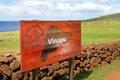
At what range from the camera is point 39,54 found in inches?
342

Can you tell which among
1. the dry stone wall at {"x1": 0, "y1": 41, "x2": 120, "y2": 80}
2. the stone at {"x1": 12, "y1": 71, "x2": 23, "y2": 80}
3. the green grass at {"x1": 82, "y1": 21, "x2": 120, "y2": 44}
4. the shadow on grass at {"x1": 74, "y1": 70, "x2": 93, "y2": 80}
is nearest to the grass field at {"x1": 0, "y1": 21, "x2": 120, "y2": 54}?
the green grass at {"x1": 82, "y1": 21, "x2": 120, "y2": 44}

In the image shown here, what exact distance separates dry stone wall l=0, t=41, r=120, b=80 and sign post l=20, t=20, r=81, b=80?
816 mm

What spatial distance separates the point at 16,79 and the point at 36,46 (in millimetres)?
1802

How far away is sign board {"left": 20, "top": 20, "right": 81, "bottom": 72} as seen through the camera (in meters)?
8.08

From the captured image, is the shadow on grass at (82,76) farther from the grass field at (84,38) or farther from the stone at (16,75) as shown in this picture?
the stone at (16,75)

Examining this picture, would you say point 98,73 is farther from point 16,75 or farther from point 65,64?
point 16,75

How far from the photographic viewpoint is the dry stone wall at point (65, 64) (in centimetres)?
946

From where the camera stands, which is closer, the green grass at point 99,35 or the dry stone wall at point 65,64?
the dry stone wall at point 65,64

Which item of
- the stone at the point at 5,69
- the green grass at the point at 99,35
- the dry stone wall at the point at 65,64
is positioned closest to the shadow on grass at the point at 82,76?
the dry stone wall at the point at 65,64

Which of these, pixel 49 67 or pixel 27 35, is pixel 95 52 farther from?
pixel 27 35

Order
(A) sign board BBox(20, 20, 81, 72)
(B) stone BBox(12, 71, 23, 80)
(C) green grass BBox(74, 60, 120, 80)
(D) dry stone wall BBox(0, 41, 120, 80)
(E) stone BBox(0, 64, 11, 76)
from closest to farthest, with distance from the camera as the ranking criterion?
(A) sign board BBox(20, 20, 81, 72)
(E) stone BBox(0, 64, 11, 76)
(D) dry stone wall BBox(0, 41, 120, 80)
(B) stone BBox(12, 71, 23, 80)
(C) green grass BBox(74, 60, 120, 80)

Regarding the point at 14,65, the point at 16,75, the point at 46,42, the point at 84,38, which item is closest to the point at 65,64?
the point at 16,75

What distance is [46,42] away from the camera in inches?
352

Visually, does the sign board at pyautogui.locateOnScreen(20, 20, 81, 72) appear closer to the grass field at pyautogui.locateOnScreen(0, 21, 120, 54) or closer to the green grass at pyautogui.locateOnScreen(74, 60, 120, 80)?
the green grass at pyautogui.locateOnScreen(74, 60, 120, 80)
